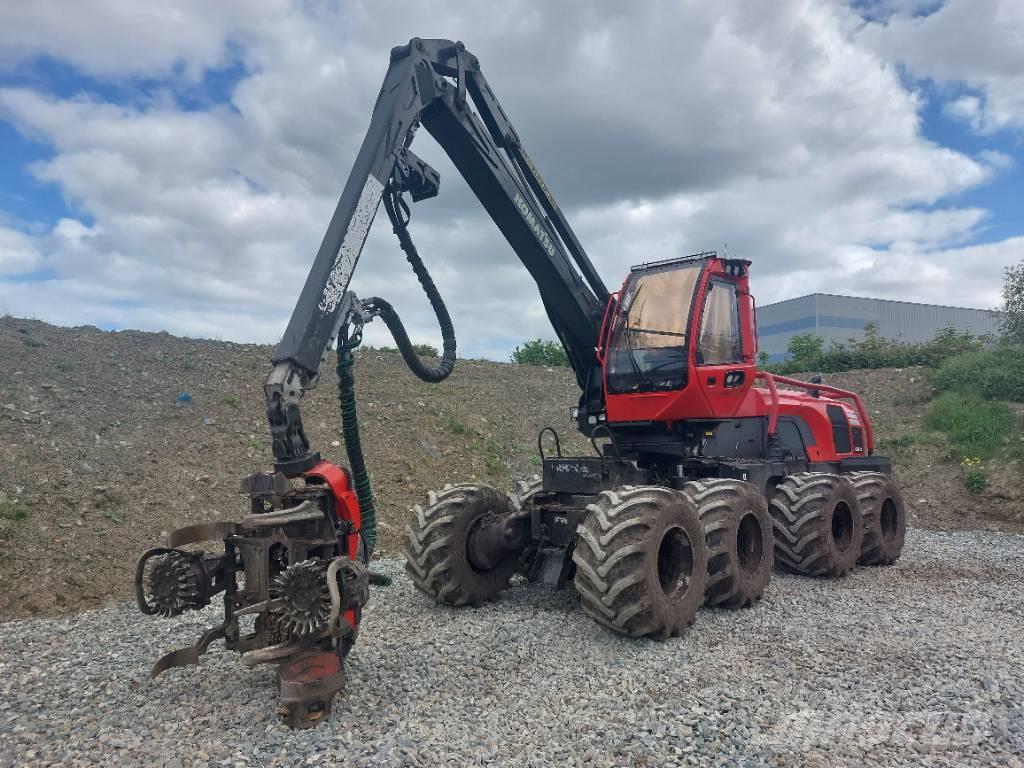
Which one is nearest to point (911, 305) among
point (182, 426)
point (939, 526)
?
point (939, 526)

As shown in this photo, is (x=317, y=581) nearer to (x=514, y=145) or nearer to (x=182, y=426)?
(x=514, y=145)

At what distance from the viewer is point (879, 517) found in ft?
31.4

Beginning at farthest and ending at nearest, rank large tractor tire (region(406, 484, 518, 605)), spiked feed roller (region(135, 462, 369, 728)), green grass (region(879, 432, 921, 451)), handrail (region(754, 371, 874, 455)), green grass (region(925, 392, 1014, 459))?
green grass (region(879, 432, 921, 451))
green grass (region(925, 392, 1014, 459))
handrail (region(754, 371, 874, 455))
large tractor tire (region(406, 484, 518, 605))
spiked feed roller (region(135, 462, 369, 728))

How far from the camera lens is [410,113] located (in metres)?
5.82

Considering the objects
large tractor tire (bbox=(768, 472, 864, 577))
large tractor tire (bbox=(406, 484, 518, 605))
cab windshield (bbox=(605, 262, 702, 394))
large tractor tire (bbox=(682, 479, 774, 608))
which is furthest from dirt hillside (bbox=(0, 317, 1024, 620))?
large tractor tire (bbox=(682, 479, 774, 608))

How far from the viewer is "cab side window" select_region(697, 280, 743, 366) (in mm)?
7195

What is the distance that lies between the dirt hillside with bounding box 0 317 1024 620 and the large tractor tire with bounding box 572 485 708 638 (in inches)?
219

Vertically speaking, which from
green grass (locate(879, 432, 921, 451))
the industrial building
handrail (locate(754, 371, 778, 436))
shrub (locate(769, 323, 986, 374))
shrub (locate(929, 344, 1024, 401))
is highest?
the industrial building

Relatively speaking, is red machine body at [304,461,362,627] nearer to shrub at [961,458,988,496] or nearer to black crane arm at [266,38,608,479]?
black crane arm at [266,38,608,479]

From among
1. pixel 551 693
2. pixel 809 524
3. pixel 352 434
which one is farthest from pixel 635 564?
pixel 809 524

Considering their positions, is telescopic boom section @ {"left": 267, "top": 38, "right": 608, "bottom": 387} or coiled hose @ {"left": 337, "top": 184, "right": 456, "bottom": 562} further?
coiled hose @ {"left": 337, "top": 184, "right": 456, "bottom": 562}

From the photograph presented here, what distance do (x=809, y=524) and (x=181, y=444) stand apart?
28.8 feet

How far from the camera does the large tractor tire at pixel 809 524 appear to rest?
325 inches

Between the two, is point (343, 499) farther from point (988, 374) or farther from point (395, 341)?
point (988, 374)
